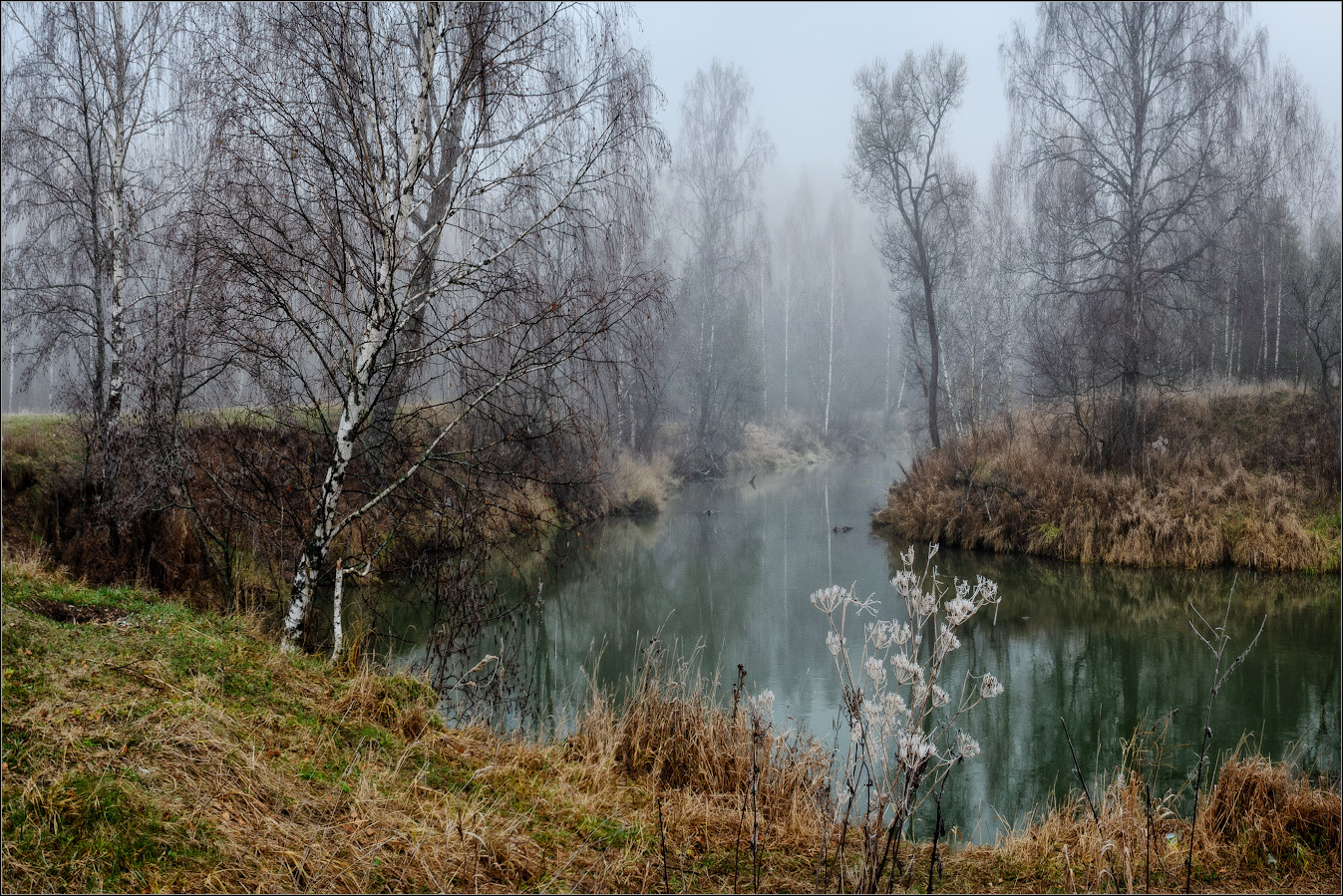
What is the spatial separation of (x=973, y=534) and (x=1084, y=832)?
36.5 feet

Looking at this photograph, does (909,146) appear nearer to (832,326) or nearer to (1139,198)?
(1139,198)

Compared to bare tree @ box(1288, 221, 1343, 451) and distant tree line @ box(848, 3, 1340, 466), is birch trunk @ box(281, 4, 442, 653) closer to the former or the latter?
distant tree line @ box(848, 3, 1340, 466)

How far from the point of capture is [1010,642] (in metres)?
9.16

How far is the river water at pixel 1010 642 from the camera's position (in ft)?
20.4

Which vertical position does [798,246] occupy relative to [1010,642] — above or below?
above

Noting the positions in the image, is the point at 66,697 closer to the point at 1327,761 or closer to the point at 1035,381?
the point at 1327,761

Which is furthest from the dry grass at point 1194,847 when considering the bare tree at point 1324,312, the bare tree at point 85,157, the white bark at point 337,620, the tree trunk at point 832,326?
the tree trunk at point 832,326

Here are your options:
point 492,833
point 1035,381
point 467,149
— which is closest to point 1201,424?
point 1035,381

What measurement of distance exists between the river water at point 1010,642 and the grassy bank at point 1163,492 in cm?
50

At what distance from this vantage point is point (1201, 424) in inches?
576

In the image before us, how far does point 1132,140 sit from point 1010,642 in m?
10.7

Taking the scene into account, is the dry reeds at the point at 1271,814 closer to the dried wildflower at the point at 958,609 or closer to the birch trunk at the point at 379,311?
the dried wildflower at the point at 958,609

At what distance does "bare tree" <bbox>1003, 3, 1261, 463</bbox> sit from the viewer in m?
14.0

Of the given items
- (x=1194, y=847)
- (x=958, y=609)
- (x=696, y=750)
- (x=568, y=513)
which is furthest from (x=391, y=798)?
(x=568, y=513)
